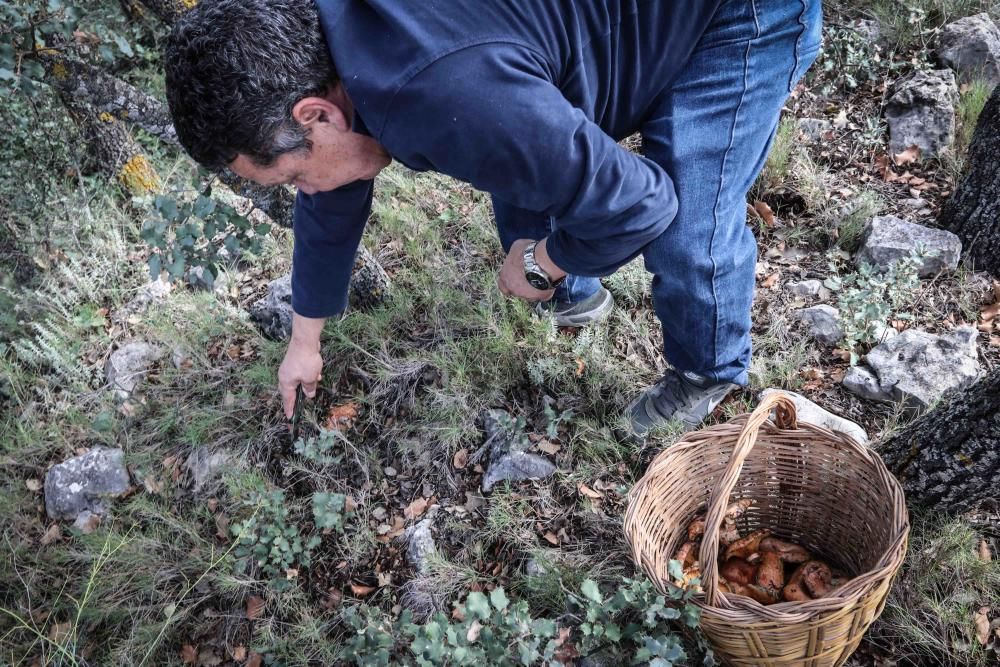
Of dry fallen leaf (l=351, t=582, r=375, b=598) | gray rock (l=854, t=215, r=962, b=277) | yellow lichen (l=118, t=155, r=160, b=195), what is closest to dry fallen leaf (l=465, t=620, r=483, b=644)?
dry fallen leaf (l=351, t=582, r=375, b=598)

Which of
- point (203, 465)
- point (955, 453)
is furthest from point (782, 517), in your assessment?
point (203, 465)

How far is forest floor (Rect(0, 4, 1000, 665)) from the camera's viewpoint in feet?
7.52

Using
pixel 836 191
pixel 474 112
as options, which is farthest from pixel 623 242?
pixel 836 191

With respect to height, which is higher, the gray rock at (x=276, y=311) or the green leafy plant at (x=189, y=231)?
the green leafy plant at (x=189, y=231)

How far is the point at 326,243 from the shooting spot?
7.02ft

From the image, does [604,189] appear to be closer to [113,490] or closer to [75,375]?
[113,490]

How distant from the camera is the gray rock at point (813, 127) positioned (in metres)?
3.72

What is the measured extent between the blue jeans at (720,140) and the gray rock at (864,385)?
0.76m

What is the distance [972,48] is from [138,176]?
475 cm

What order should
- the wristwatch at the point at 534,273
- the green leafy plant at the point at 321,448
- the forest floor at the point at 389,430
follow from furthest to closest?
the green leafy plant at the point at 321,448, the forest floor at the point at 389,430, the wristwatch at the point at 534,273

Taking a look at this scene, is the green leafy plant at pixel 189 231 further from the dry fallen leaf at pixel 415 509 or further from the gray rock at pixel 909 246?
the gray rock at pixel 909 246

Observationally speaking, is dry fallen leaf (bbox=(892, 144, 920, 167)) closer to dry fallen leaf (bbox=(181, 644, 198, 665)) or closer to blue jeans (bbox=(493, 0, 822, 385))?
blue jeans (bbox=(493, 0, 822, 385))

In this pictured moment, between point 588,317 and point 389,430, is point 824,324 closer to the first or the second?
point 588,317

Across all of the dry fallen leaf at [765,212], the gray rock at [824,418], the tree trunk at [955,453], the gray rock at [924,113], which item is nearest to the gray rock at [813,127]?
the gray rock at [924,113]
